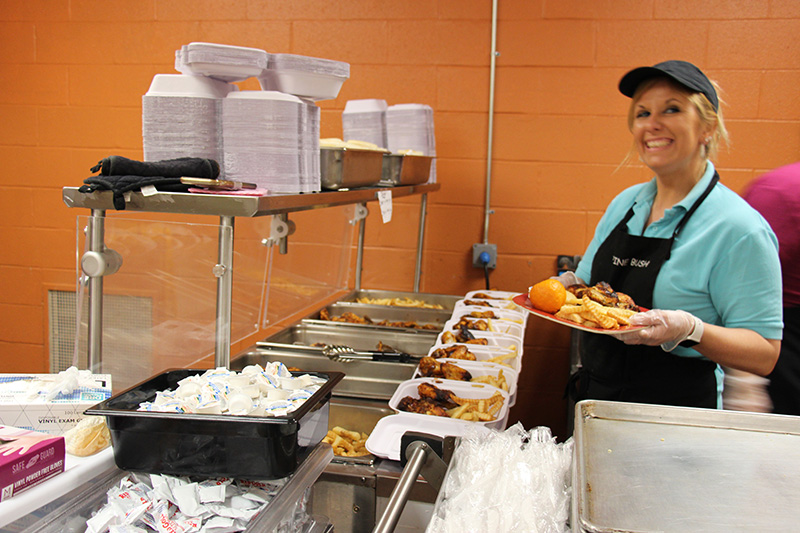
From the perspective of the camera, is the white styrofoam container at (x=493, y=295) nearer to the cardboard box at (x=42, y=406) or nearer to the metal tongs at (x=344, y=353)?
the metal tongs at (x=344, y=353)

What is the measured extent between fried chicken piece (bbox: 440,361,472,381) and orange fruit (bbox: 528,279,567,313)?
1.18 feet

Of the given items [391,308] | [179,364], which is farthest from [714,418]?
[391,308]

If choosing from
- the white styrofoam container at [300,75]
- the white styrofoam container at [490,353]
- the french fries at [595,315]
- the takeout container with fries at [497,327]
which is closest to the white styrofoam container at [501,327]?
the takeout container with fries at [497,327]

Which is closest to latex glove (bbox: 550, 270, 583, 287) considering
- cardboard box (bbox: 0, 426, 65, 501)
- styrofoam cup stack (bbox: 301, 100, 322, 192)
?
styrofoam cup stack (bbox: 301, 100, 322, 192)

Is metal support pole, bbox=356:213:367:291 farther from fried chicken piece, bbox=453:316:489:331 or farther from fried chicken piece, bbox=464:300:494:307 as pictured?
fried chicken piece, bbox=453:316:489:331

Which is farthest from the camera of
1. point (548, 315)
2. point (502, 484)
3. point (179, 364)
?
point (548, 315)

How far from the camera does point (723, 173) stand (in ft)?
10.8

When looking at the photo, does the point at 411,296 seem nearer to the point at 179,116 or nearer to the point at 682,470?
the point at 179,116

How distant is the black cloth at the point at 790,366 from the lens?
192 centimetres

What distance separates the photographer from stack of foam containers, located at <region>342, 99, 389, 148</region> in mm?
2949

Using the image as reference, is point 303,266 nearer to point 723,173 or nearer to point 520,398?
point 520,398

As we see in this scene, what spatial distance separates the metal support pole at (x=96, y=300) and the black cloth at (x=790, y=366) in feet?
6.08

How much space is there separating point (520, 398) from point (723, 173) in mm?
1584

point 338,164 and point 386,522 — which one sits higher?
point 338,164
